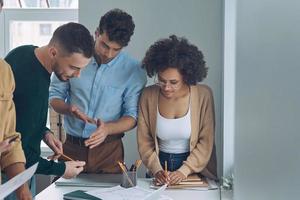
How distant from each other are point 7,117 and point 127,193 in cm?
55

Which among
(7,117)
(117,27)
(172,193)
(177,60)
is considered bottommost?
(172,193)

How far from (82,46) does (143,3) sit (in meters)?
0.86

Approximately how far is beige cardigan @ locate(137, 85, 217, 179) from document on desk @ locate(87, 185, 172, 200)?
0.72 feet

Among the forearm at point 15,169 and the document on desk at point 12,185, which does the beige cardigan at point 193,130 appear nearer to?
the forearm at point 15,169

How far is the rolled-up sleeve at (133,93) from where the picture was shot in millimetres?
1923

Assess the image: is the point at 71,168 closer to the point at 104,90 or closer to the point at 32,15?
the point at 104,90

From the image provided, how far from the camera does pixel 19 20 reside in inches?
110

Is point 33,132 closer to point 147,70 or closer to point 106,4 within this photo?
point 147,70

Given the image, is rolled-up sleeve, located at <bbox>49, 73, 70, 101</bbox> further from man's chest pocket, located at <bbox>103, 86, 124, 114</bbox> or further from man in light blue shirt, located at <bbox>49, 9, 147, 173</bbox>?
man's chest pocket, located at <bbox>103, 86, 124, 114</bbox>

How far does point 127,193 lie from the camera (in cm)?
164

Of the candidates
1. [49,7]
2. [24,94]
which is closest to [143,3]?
[49,7]

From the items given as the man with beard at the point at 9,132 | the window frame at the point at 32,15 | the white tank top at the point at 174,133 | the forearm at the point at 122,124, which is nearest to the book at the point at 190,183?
the white tank top at the point at 174,133

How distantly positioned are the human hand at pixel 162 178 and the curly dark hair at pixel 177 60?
0.41 meters

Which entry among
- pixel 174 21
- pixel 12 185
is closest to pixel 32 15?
pixel 174 21
